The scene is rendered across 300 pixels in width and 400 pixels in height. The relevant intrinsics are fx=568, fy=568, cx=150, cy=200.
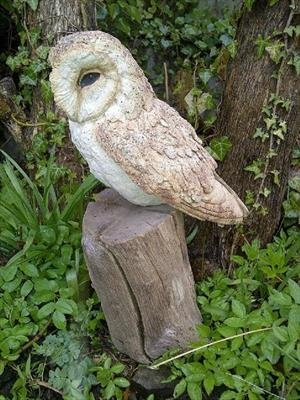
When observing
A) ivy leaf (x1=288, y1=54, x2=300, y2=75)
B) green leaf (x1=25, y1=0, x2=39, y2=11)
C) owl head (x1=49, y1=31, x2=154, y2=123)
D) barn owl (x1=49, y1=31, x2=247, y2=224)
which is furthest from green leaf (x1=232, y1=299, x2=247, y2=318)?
green leaf (x1=25, y1=0, x2=39, y2=11)

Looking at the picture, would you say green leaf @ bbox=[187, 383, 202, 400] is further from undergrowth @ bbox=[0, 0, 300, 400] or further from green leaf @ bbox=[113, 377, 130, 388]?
green leaf @ bbox=[113, 377, 130, 388]

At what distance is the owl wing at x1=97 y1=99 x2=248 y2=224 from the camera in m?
1.87

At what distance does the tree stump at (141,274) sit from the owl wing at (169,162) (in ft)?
0.41

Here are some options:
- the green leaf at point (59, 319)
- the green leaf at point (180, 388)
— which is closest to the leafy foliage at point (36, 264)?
the green leaf at point (59, 319)

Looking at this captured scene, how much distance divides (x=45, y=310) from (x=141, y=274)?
0.55 metres

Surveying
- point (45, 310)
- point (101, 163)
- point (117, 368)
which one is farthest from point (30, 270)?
point (101, 163)

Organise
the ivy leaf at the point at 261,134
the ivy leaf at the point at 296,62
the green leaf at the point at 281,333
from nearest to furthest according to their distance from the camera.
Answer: the green leaf at the point at 281,333 → the ivy leaf at the point at 296,62 → the ivy leaf at the point at 261,134

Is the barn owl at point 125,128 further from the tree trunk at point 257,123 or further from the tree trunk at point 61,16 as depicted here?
the tree trunk at point 61,16

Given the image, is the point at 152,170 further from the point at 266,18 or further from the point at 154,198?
the point at 266,18

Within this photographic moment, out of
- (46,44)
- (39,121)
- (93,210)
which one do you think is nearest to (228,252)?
(93,210)

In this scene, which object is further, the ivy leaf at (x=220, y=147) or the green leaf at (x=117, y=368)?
the ivy leaf at (x=220, y=147)

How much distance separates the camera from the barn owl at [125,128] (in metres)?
1.80

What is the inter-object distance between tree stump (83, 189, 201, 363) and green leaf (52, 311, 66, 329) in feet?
0.64

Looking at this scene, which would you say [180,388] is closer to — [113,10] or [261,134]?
[261,134]
